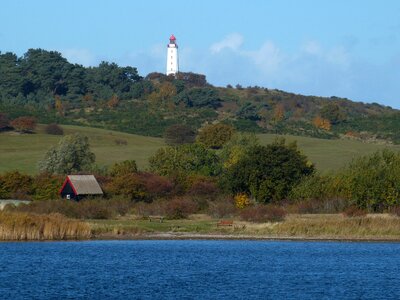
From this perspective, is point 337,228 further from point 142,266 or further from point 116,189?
point 116,189

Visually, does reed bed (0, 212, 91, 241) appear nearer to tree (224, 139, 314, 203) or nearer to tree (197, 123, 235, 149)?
tree (224, 139, 314, 203)

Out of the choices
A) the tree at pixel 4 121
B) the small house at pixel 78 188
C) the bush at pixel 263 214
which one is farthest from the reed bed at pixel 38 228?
the tree at pixel 4 121

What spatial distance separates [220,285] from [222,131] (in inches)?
3604

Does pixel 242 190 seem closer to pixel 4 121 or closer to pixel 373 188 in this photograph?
pixel 373 188

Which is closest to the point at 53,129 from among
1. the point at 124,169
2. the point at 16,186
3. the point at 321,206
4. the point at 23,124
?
the point at 23,124

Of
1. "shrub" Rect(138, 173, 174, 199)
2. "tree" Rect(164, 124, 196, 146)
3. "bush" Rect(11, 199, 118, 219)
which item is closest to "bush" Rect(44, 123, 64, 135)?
"tree" Rect(164, 124, 196, 146)

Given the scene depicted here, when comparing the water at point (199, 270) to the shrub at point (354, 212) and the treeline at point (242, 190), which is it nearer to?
the shrub at point (354, 212)

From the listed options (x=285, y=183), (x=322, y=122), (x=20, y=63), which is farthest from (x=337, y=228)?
(x=20, y=63)

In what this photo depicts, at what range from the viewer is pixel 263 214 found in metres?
70.2

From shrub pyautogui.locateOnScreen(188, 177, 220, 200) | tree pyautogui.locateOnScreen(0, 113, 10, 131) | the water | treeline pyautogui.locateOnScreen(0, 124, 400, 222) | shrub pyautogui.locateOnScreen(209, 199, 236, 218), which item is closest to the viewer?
the water

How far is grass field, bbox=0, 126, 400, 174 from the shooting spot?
11856 cm

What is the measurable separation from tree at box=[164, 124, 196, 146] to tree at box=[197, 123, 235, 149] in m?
1.94

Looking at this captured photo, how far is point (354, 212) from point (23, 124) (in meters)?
74.9

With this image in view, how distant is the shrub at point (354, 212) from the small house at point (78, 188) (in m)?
21.2
